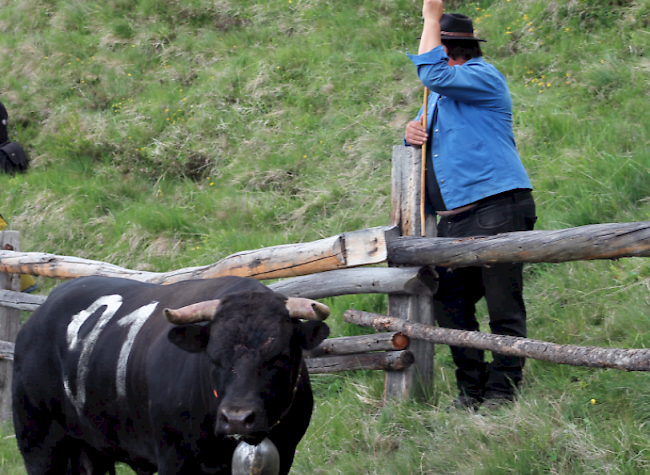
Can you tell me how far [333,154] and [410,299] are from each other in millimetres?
4006

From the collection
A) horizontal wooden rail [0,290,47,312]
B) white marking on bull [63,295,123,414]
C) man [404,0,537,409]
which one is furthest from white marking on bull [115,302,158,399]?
horizontal wooden rail [0,290,47,312]

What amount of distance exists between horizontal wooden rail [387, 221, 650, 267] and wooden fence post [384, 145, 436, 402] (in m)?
0.19

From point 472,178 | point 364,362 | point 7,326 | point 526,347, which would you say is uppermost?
point 472,178

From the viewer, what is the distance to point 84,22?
12250 mm

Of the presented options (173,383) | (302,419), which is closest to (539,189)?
(302,419)

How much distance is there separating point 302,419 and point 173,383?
0.64 m

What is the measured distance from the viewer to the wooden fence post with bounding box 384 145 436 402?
4.29m

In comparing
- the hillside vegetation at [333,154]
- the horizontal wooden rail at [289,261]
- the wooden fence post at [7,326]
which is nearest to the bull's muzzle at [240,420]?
the hillside vegetation at [333,154]

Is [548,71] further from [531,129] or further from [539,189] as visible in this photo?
[539,189]

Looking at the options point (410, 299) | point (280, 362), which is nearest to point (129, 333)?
point (280, 362)

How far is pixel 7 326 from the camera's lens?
21.1ft

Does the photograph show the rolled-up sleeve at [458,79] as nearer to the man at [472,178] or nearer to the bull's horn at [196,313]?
the man at [472,178]

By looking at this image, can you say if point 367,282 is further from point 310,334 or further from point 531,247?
point 310,334

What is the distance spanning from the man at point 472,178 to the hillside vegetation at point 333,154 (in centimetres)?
30
